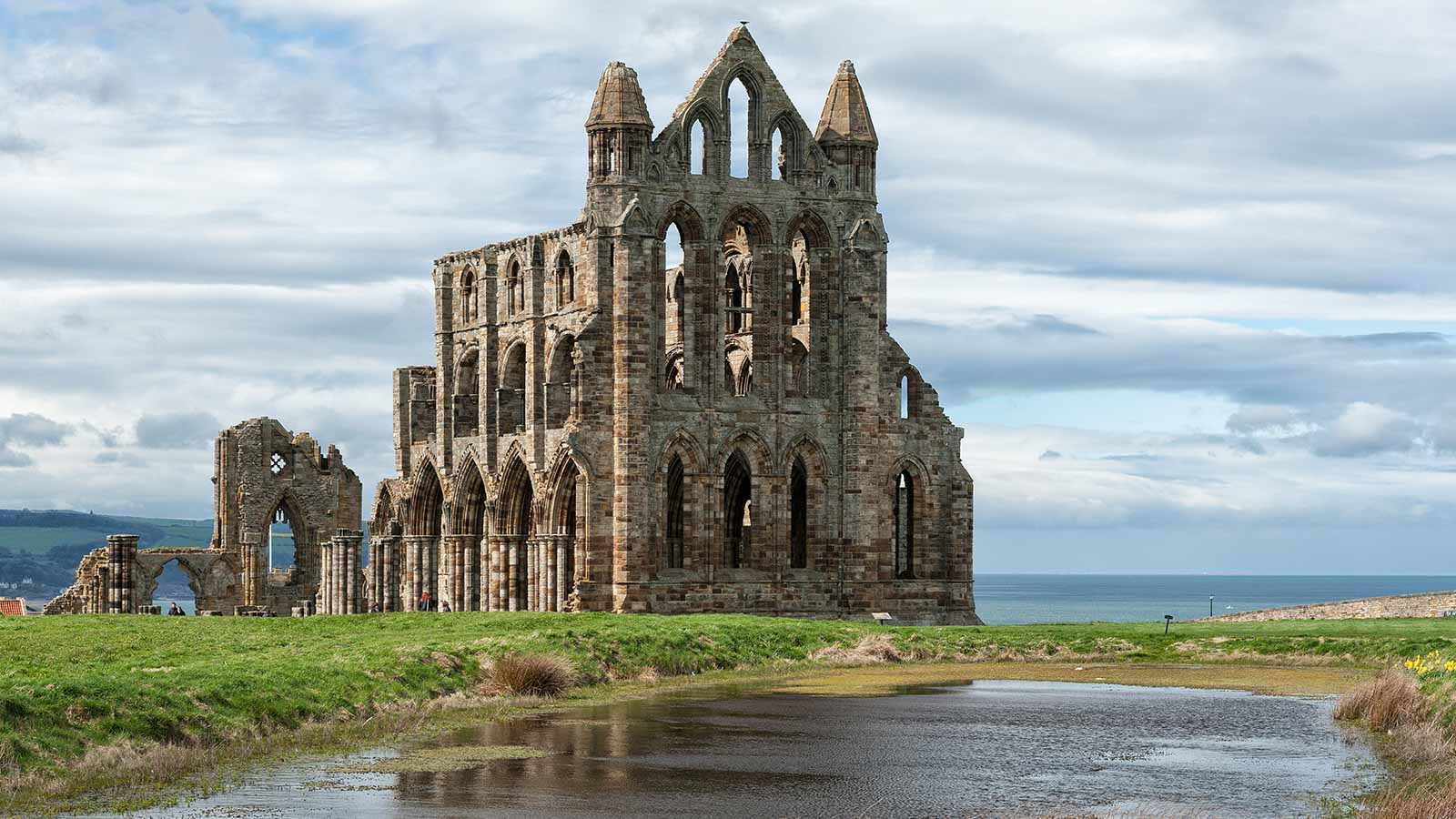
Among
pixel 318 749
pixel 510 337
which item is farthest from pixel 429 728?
pixel 510 337

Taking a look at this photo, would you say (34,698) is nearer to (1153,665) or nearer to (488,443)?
(1153,665)

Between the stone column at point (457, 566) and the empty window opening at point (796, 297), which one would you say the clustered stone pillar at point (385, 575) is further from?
the empty window opening at point (796, 297)

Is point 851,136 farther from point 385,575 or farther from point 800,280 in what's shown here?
point 385,575

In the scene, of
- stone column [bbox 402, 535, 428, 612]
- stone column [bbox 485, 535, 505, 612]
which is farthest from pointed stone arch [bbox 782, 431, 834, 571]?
stone column [bbox 402, 535, 428, 612]

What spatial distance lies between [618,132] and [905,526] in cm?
1614

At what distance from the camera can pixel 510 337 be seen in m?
73.9

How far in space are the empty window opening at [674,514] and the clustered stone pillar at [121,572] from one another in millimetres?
16388

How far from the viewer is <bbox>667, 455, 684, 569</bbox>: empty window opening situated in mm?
69062

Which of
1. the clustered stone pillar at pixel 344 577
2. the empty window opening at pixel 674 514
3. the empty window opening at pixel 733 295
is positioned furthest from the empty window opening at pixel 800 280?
the clustered stone pillar at pixel 344 577

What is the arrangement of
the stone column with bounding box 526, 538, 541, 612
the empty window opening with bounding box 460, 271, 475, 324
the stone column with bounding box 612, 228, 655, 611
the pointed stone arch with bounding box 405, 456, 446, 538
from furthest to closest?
1. the empty window opening with bounding box 460, 271, 475, 324
2. the pointed stone arch with bounding box 405, 456, 446, 538
3. the stone column with bounding box 526, 538, 541, 612
4. the stone column with bounding box 612, 228, 655, 611

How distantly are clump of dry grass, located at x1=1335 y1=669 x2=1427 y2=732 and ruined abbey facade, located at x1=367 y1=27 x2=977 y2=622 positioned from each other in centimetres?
3230

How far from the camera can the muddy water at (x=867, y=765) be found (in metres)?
26.0

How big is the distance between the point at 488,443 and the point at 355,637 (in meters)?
25.3

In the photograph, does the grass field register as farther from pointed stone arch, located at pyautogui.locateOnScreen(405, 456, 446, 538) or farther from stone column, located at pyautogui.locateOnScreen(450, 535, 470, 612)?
pointed stone arch, located at pyautogui.locateOnScreen(405, 456, 446, 538)
